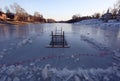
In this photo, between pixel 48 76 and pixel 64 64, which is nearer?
pixel 48 76

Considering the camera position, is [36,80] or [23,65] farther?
[23,65]

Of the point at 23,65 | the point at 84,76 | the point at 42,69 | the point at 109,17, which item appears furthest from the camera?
the point at 109,17

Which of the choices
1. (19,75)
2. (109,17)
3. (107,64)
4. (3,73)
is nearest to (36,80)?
(19,75)

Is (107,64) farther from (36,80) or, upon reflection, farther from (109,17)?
(109,17)

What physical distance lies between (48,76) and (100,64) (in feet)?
7.50

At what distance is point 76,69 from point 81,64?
0.58m

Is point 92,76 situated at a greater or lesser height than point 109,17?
lesser

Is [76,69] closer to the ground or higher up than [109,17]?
closer to the ground

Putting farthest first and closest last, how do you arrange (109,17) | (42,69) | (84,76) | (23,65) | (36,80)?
(109,17)
(23,65)
(42,69)
(84,76)
(36,80)

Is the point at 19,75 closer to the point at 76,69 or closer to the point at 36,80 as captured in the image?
the point at 36,80

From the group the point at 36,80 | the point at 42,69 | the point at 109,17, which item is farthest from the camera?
the point at 109,17

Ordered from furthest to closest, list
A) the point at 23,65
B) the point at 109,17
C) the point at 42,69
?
the point at 109,17
the point at 23,65
the point at 42,69

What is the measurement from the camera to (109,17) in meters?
71.2

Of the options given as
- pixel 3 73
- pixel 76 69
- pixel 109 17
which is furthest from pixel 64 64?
pixel 109 17
